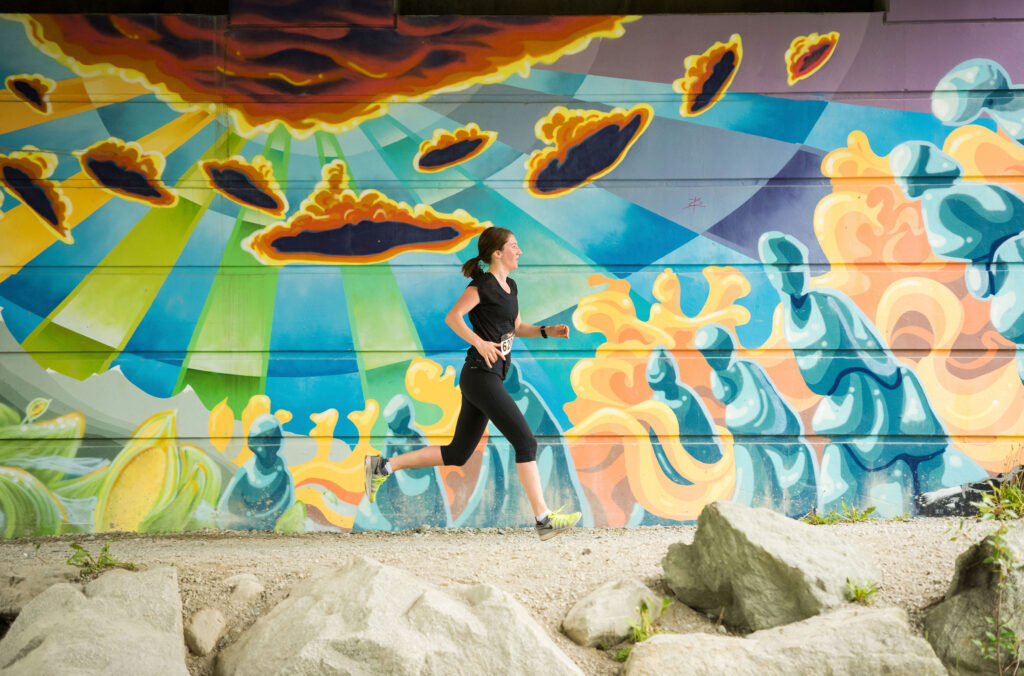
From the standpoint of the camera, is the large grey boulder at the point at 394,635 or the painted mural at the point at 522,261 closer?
the large grey boulder at the point at 394,635

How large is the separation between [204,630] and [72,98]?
3807 mm

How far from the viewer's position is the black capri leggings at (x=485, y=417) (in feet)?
13.8

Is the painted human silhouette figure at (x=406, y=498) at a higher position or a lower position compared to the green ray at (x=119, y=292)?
lower

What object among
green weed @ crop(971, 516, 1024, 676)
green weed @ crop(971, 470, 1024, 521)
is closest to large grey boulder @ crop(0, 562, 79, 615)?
green weed @ crop(971, 516, 1024, 676)

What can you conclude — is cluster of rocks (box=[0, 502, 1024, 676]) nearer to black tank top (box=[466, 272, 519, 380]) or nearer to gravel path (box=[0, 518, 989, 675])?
gravel path (box=[0, 518, 989, 675])

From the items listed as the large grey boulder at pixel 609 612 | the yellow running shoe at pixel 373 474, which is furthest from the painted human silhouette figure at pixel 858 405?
the yellow running shoe at pixel 373 474

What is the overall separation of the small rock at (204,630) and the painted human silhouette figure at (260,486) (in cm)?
195

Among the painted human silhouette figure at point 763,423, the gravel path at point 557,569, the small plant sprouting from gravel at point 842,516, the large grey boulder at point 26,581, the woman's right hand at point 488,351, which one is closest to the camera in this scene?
the gravel path at point 557,569

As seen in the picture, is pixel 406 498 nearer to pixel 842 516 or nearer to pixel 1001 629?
pixel 842 516

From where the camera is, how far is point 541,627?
3.04 m

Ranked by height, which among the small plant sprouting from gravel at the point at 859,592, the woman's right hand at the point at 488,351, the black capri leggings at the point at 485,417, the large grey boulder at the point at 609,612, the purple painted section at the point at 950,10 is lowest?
the large grey boulder at the point at 609,612

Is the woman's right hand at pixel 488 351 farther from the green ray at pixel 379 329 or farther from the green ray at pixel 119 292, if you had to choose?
the green ray at pixel 119 292

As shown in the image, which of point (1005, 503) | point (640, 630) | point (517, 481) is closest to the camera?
point (640, 630)

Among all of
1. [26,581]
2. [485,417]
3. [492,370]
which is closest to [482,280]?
[492,370]
